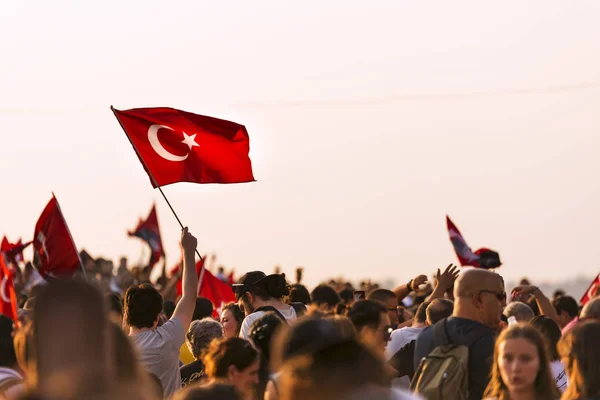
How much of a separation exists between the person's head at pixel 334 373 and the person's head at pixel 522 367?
302cm

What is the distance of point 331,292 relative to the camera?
46.0 feet

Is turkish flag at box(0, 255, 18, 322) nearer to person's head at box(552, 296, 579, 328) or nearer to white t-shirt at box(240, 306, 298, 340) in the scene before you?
white t-shirt at box(240, 306, 298, 340)

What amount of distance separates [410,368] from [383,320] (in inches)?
21.1

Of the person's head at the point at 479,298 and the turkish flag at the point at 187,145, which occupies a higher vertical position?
the turkish flag at the point at 187,145

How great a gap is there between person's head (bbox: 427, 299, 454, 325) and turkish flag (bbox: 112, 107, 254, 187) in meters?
3.85

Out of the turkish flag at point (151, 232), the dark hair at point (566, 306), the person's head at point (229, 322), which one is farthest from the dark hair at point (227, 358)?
the turkish flag at point (151, 232)

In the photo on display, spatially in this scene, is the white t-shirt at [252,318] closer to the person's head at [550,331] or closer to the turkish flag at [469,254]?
the person's head at [550,331]

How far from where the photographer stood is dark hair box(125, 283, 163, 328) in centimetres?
841

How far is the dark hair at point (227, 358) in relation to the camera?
21.2 feet

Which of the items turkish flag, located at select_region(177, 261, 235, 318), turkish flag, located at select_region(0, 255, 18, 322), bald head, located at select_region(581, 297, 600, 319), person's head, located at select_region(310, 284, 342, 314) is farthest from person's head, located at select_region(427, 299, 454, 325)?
turkish flag, located at select_region(177, 261, 235, 318)

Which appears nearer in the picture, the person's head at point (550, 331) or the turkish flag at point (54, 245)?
the person's head at point (550, 331)

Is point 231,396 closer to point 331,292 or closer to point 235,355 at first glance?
point 235,355

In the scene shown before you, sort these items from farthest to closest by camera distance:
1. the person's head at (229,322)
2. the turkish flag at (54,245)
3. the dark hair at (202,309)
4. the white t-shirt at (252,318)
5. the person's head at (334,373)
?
the turkish flag at (54,245), the dark hair at (202,309), the person's head at (229,322), the white t-shirt at (252,318), the person's head at (334,373)

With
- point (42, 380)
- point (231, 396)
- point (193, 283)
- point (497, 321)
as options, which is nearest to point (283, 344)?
point (231, 396)
